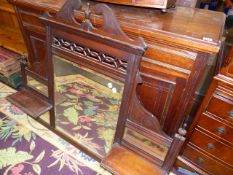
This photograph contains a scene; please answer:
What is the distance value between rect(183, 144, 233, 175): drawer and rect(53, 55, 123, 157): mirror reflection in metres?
0.53

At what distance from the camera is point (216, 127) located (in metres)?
1.05

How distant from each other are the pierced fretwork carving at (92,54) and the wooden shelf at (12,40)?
3.16 ft

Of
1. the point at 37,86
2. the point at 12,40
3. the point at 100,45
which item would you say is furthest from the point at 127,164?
the point at 12,40

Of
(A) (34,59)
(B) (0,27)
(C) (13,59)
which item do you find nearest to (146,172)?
(A) (34,59)

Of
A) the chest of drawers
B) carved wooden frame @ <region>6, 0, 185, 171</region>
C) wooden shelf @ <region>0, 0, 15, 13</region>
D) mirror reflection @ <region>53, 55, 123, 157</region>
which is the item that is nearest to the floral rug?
mirror reflection @ <region>53, 55, 123, 157</region>

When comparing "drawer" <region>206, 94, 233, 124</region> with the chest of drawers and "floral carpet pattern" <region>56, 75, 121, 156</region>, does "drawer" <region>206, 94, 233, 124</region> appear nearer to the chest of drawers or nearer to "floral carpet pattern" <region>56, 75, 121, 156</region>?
the chest of drawers

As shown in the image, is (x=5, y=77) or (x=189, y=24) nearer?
(x=189, y=24)

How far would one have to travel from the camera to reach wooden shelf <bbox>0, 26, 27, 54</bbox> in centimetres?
193

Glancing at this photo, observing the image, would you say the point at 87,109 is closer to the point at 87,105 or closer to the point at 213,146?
the point at 87,105

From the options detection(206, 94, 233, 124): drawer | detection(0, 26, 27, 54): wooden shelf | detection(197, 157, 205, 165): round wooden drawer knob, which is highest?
detection(206, 94, 233, 124): drawer

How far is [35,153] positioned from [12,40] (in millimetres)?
1237

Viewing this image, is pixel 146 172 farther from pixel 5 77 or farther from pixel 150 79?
pixel 5 77

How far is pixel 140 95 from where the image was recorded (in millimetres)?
1183

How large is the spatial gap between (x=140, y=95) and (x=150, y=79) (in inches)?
6.5
